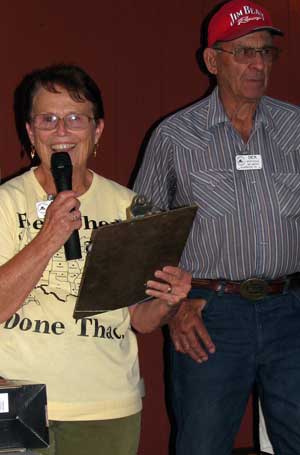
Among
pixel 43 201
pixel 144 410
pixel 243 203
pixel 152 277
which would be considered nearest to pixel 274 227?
pixel 243 203

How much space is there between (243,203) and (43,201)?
79cm

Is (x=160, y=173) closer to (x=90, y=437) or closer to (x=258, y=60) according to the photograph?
(x=258, y=60)

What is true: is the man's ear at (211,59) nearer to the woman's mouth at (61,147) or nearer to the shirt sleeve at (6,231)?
the woman's mouth at (61,147)

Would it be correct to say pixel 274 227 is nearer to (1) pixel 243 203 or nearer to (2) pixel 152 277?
(1) pixel 243 203

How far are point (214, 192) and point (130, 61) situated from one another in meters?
1.01

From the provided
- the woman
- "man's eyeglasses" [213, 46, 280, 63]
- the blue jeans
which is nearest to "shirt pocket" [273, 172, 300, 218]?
the blue jeans

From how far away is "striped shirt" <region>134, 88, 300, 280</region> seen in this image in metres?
2.45

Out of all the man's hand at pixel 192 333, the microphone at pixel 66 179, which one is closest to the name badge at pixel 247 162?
the man's hand at pixel 192 333

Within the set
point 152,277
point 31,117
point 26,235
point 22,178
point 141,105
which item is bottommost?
point 152,277

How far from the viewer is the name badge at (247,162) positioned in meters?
2.50

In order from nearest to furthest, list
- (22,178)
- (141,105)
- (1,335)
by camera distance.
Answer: (1,335) → (22,178) → (141,105)

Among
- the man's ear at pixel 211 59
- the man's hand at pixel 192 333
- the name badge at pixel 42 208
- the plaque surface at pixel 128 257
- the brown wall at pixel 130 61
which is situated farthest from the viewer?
the brown wall at pixel 130 61

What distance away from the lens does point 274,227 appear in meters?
2.46

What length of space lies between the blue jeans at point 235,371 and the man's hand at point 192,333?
0.09 feet
